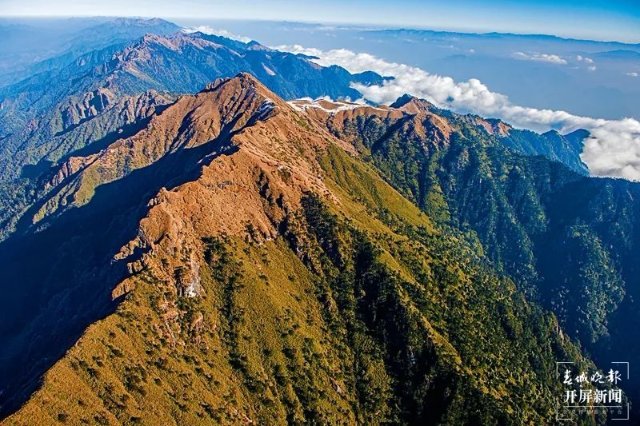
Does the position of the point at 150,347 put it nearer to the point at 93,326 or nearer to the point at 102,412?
the point at 93,326

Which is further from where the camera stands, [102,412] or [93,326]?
[93,326]

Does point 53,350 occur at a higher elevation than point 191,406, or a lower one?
higher

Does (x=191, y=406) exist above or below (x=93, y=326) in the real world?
below

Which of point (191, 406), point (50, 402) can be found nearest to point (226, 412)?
point (191, 406)

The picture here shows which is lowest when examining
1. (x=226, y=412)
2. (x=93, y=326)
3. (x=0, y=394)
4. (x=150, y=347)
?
(x=226, y=412)

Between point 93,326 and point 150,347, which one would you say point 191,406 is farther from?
point 93,326

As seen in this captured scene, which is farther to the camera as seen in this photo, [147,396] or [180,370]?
[180,370]

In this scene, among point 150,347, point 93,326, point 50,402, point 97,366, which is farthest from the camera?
point 150,347

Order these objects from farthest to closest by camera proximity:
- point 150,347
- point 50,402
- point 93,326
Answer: point 150,347, point 93,326, point 50,402

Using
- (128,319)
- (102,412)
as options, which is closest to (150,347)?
(128,319)
